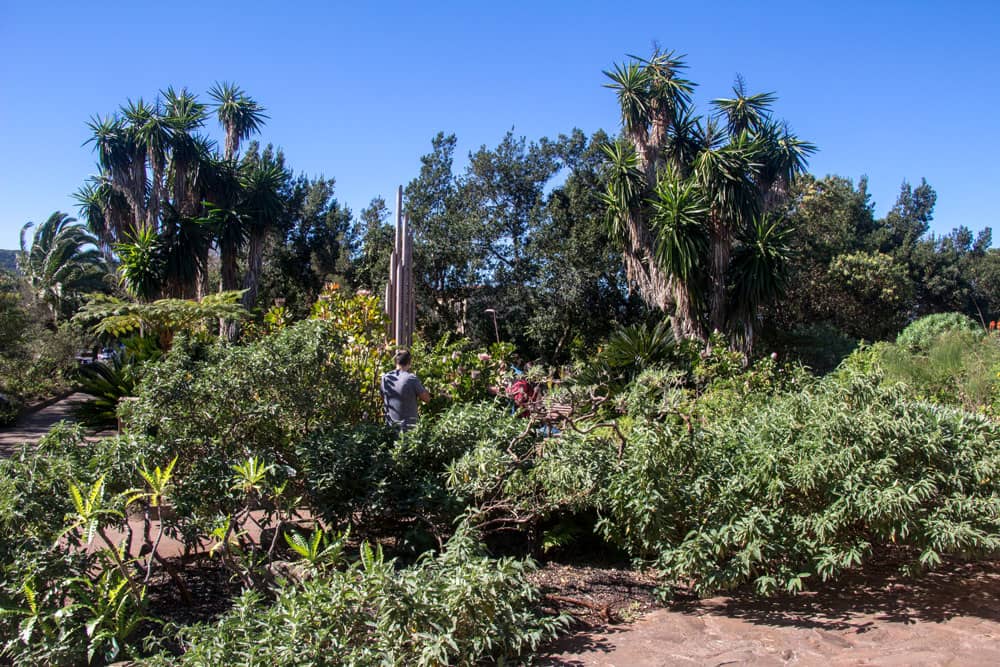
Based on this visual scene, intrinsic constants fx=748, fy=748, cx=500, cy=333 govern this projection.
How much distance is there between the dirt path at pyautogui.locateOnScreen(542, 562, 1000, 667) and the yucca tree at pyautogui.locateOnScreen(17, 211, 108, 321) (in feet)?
91.5

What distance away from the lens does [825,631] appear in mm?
4137

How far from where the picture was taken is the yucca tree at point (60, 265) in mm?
28094

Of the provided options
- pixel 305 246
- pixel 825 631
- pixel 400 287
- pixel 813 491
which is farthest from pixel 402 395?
pixel 305 246

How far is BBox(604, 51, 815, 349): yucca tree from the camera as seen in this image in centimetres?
1564

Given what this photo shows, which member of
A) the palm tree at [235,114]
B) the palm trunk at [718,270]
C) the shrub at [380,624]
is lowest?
the shrub at [380,624]

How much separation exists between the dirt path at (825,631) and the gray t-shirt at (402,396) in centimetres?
253

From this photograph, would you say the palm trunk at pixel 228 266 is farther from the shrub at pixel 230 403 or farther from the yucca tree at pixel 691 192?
the shrub at pixel 230 403

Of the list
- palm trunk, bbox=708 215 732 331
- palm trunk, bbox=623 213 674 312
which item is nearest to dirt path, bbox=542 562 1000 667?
palm trunk, bbox=708 215 732 331

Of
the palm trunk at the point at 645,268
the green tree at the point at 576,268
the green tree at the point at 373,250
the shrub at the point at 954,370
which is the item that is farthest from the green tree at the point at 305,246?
the shrub at the point at 954,370

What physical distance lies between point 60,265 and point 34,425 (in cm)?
1821

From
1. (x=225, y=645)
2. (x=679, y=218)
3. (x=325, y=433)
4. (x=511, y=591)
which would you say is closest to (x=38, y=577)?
(x=225, y=645)

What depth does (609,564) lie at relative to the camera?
5539 mm

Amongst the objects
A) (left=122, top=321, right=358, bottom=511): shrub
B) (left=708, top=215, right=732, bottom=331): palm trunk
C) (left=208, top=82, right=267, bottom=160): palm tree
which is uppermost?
(left=208, top=82, right=267, bottom=160): palm tree

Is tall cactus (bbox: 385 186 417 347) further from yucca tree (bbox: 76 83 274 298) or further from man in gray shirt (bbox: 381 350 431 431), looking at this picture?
yucca tree (bbox: 76 83 274 298)
